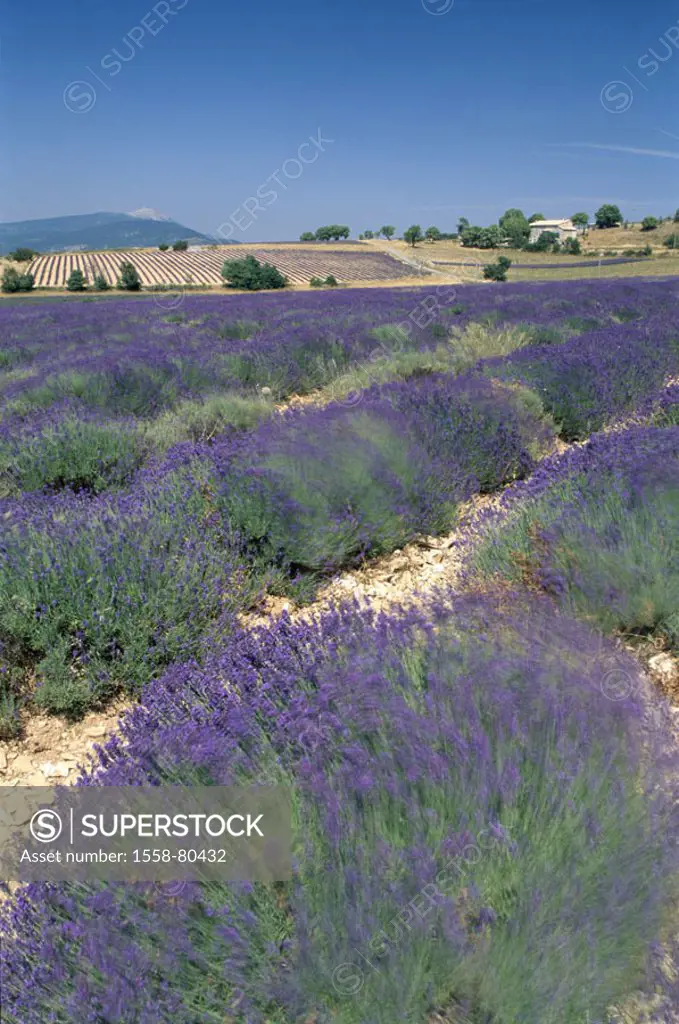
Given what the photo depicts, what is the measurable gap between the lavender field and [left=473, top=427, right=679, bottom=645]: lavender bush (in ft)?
0.05

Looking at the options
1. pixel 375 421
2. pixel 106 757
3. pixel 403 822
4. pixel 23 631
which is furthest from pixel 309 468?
pixel 403 822

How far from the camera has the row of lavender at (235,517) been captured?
2.71 metres

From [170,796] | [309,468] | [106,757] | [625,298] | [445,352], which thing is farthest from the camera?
[625,298]

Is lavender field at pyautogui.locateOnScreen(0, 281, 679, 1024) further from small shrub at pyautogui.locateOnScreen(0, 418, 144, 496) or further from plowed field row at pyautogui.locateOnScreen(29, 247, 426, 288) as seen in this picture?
plowed field row at pyautogui.locateOnScreen(29, 247, 426, 288)

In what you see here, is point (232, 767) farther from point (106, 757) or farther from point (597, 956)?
point (597, 956)

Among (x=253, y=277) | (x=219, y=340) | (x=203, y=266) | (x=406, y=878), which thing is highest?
(x=203, y=266)

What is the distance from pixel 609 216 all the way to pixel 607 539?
110043 millimetres

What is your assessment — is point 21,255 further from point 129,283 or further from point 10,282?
point 129,283

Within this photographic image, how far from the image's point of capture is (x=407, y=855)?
4.50 feet

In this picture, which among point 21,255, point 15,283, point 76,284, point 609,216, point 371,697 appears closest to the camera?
point 371,697

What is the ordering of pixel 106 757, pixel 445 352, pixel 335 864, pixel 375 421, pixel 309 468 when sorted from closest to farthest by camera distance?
pixel 335 864, pixel 106 757, pixel 309 468, pixel 375 421, pixel 445 352

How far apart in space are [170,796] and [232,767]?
0.17m

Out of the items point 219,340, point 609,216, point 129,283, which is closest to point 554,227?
point 609,216

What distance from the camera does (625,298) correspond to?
1500cm
